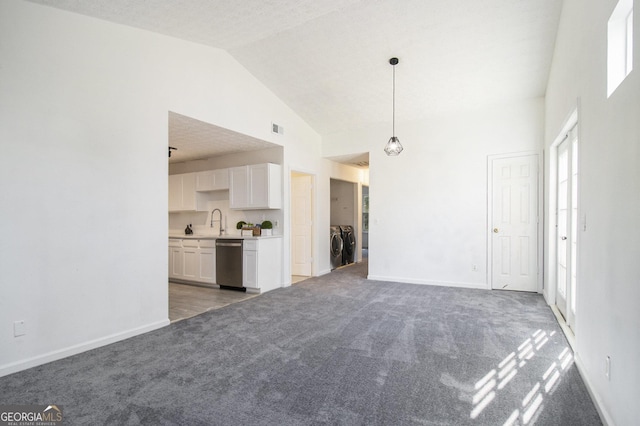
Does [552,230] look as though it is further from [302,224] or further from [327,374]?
[302,224]

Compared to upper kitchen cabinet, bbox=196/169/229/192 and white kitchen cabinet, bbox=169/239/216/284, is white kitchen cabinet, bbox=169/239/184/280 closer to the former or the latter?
white kitchen cabinet, bbox=169/239/216/284

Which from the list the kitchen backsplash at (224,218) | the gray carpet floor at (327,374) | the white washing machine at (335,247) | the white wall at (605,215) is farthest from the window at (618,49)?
the white washing machine at (335,247)

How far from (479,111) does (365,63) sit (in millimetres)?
2195

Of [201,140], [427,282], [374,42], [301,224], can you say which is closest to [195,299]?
[201,140]

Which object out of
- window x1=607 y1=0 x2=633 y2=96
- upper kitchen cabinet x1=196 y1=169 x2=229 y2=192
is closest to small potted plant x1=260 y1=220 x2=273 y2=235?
upper kitchen cabinet x1=196 y1=169 x2=229 y2=192

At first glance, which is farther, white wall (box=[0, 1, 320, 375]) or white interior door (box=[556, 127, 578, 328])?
white interior door (box=[556, 127, 578, 328])

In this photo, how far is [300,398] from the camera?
2.05 m

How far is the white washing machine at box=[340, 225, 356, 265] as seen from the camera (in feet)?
25.4

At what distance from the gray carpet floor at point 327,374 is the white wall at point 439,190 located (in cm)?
156

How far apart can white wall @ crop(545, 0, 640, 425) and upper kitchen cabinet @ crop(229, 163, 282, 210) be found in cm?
397

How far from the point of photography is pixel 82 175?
2881 mm

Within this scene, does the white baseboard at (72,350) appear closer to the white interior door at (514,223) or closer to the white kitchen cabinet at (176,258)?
the white kitchen cabinet at (176,258)

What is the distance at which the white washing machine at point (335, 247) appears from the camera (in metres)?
7.23

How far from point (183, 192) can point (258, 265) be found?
2454mm
